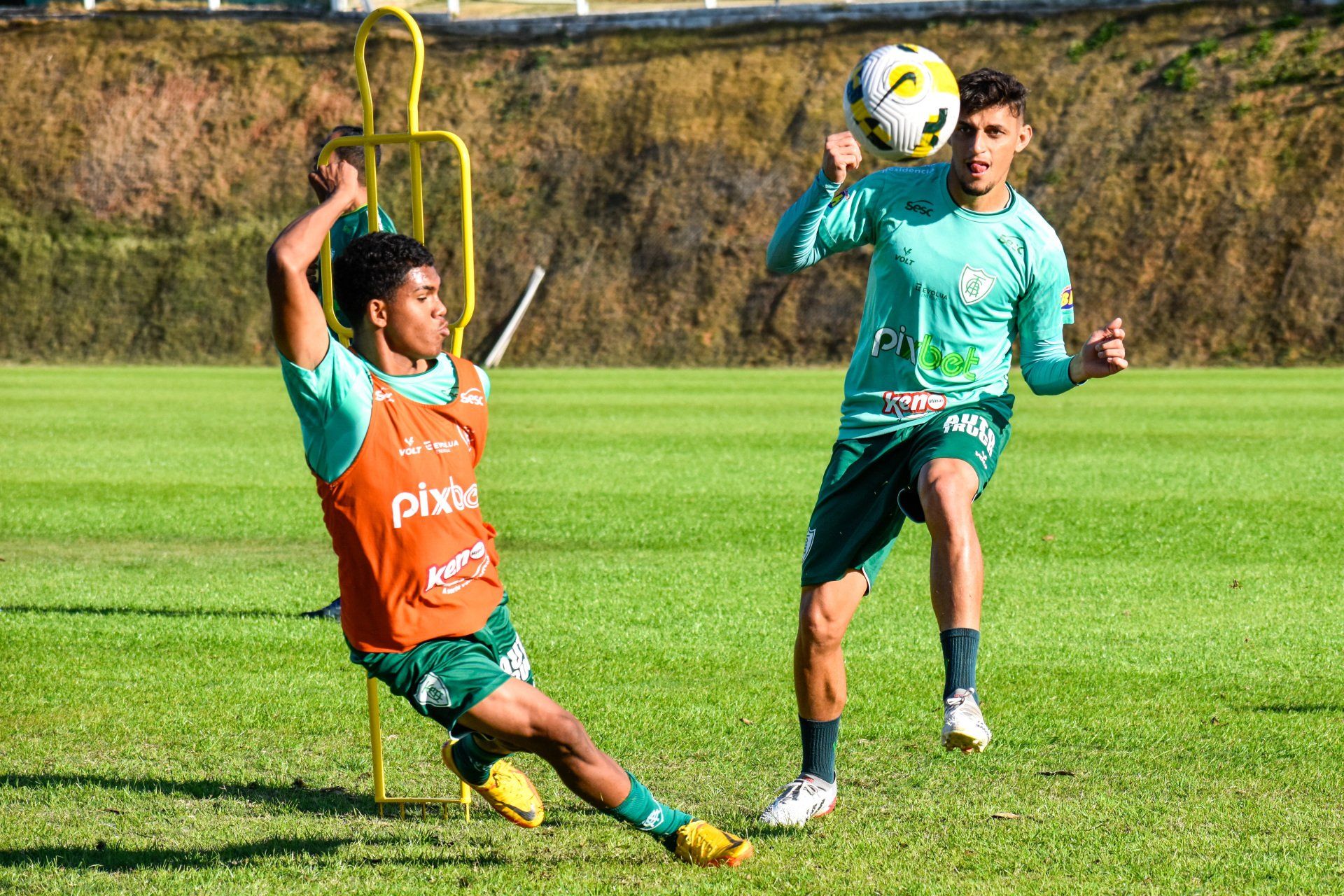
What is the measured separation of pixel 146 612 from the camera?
29.3 feet

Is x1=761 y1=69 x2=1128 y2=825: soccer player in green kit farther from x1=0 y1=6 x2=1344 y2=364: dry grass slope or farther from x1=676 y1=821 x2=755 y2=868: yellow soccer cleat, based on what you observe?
x1=0 y1=6 x2=1344 y2=364: dry grass slope

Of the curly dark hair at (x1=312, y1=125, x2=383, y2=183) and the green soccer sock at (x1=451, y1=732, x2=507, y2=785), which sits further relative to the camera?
the curly dark hair at (x1=312, y1=125, x2=383, y2=183)

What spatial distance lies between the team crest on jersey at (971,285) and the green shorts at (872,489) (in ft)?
1.25

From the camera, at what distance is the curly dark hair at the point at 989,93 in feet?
17.8

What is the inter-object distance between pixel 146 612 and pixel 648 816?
17.5 ft

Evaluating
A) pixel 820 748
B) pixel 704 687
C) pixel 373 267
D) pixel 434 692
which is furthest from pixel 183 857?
pixel 704 687

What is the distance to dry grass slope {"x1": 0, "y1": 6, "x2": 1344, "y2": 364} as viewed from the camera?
40156mm

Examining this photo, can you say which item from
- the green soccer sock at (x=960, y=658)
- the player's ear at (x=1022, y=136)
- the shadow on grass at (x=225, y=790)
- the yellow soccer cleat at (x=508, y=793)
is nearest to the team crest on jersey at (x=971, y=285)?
the player's ear at (x=1022, y=136)

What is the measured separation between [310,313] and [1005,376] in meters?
2.74

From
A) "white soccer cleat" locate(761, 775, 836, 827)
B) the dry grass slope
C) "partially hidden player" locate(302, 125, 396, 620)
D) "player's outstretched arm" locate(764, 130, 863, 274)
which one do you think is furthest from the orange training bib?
the dry grass slope

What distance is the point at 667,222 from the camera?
44156 mm

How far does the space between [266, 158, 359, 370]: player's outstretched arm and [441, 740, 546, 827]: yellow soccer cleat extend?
139cm

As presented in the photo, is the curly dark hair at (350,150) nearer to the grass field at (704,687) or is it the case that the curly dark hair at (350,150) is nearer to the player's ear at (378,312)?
the player's ear at (378,312)

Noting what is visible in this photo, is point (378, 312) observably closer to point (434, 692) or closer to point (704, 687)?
point (434, 692)
